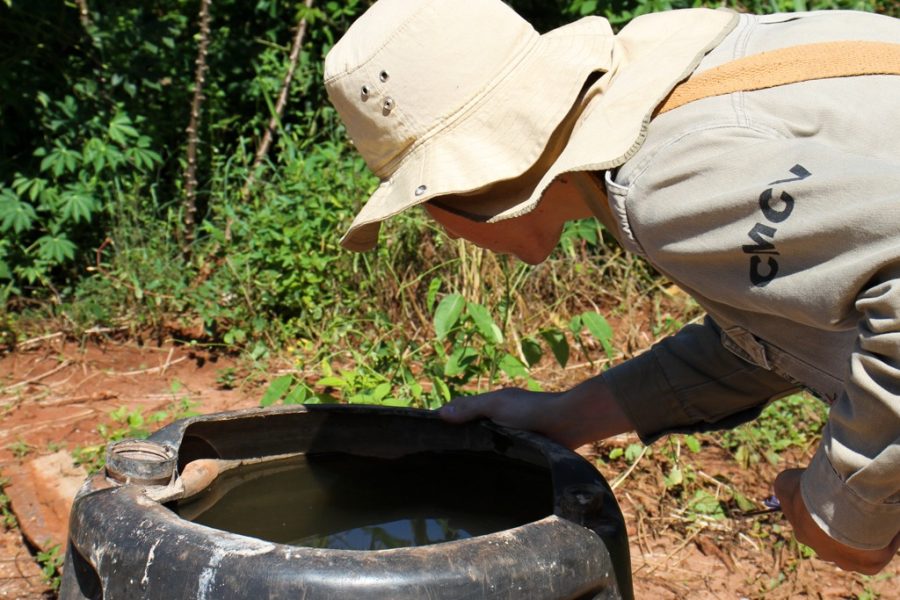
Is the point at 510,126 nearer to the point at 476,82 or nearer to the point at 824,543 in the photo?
the point at 476,82

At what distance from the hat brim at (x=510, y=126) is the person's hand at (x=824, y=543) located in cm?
61

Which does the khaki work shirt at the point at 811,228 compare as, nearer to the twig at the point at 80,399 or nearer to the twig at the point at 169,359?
the twig at the point at 80,399

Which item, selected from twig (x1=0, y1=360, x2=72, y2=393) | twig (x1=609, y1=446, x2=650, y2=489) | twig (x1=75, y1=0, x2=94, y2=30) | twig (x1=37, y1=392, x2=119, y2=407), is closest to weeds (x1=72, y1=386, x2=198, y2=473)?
twig (x1=37, y1=392, x2=119, y2=407)

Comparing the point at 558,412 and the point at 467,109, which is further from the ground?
the point at 467,109

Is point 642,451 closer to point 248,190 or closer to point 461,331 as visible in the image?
point 461,331

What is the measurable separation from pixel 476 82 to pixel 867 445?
75 cm

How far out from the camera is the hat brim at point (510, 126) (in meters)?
1.57

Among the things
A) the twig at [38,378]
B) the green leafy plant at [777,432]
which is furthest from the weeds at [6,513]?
the green leafy plant at [777,432]

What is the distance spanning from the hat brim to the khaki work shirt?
0.55 feet

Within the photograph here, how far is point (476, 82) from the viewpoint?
163 cm

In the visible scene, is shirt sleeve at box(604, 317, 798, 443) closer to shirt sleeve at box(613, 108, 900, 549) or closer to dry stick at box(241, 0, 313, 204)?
shirt sleeve at box(613, 108, 900, 549)

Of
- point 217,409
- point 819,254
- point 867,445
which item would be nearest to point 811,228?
point 819,254

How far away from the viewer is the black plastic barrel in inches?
54.5

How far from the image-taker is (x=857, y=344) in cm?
134
